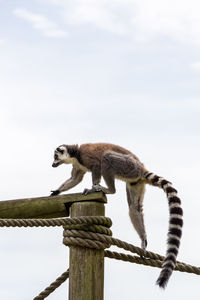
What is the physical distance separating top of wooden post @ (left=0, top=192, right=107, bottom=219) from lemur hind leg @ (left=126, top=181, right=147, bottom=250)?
6.11ft

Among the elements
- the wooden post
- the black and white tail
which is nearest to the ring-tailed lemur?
the black and white tail

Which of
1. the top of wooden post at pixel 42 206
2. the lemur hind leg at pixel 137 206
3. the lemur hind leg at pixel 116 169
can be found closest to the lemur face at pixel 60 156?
the lemur hind leg at pixel 116 169

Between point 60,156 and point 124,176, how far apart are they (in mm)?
1680

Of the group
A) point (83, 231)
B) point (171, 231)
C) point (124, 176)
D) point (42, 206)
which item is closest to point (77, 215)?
point (83, 231)

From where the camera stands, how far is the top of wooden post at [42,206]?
427 cm

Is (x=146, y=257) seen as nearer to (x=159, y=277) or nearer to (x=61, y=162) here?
(x=159, y=277)

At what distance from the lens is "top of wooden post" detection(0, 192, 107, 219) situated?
4266 millimetres

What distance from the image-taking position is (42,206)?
448 centimetres

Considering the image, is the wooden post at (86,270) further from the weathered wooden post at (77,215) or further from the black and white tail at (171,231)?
the black and white tail at (171,231)

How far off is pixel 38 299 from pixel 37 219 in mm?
784

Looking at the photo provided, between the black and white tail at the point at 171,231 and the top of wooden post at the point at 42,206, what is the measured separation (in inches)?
34.7

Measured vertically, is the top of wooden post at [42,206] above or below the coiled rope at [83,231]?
above

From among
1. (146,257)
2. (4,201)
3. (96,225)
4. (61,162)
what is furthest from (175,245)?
(61,162)

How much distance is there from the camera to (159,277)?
460 cm
